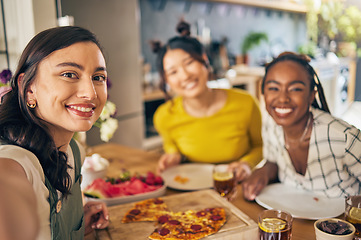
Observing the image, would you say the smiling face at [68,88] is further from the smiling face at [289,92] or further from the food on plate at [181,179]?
the food on plate at [181,179]

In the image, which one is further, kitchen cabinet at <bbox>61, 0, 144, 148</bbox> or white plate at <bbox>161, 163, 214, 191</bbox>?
kitchen cabinet at <bbox>61, 0, 144, 148</bbox>

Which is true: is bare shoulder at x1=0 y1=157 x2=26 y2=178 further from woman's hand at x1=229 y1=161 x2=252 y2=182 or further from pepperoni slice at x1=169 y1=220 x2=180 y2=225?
woman's hand at x1=229 y1=161 x2=252 y2=182

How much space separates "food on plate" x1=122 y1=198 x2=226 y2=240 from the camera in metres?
0.98

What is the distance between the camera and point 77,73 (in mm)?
786

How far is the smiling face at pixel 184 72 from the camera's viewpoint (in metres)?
1.59

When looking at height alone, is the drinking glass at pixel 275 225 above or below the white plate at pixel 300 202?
above

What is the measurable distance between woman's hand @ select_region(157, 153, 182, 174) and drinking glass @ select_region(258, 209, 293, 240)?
0.73 metres

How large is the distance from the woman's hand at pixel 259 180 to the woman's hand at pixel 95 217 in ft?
1.62

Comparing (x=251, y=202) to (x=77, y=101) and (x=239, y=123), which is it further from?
(x=77, y=101)

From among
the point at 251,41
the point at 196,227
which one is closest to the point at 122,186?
the point at 196,227

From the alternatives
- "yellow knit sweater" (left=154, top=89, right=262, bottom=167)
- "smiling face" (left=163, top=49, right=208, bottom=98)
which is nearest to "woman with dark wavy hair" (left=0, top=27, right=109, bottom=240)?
"smiling face" (left=163, top=49, right=208, bottom=98)

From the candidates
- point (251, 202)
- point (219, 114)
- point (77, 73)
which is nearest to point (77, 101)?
point (77, 73)

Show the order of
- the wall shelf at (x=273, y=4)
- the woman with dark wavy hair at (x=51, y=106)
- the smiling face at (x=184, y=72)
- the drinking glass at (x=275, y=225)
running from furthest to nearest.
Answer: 1. the wall shelf at (x=273, y=4)
2. the smiling face at (x=184, y=72)
3. the drinking glass at (x=275, y=225)
4. the woman with dark wavy hair at (x=51, y=106)

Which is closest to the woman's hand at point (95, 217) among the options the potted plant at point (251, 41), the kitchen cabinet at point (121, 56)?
the kitchen cabinet at point (121, 56)
